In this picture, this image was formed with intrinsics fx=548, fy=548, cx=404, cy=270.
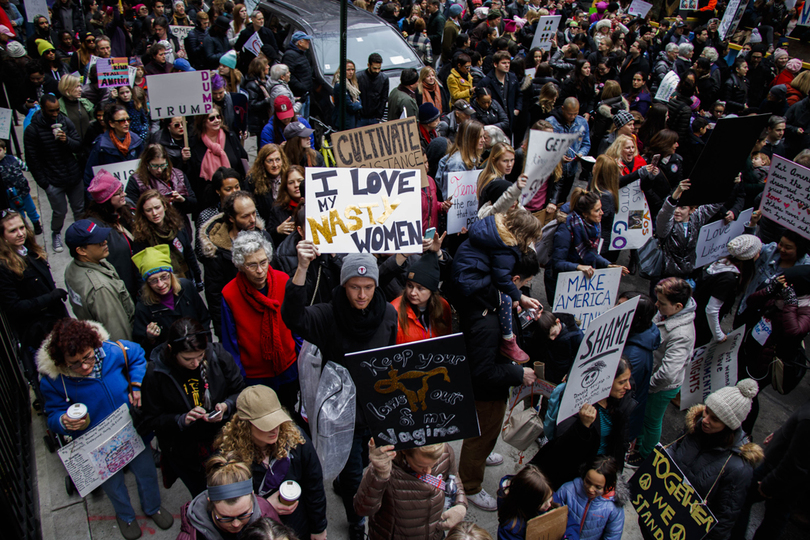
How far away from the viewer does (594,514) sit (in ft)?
10.6

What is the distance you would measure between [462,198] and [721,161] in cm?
291

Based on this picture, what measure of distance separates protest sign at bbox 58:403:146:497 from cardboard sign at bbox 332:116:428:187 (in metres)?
2.67

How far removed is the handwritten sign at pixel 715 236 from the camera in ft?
→ 19.3

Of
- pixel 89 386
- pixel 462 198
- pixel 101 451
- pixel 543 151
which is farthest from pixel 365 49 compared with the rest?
pixel 101 451

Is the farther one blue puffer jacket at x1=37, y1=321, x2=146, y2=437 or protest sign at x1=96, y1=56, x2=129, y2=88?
protest sign at x1=96, y1=56, x2=129, y2=88

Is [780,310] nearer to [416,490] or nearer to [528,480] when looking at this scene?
[528,480]

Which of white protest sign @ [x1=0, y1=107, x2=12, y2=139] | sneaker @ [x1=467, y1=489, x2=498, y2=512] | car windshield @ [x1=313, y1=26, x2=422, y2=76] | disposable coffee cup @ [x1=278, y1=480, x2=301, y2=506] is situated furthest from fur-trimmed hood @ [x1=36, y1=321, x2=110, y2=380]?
car windshield @ [x1=313, y1=26, x2=422, y2=76]

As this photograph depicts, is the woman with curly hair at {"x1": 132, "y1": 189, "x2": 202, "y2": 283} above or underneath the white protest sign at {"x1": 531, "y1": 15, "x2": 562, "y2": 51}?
underneath

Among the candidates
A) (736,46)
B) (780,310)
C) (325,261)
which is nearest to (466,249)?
(325,261)

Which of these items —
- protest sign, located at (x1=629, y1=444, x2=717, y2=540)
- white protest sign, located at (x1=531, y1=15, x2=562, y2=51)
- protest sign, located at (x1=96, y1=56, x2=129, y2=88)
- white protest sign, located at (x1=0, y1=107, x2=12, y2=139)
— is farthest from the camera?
white protest sign, located at (x1=531, y1=15, x2=562, y2=51)

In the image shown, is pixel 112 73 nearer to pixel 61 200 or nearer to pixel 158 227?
pixel 61 200

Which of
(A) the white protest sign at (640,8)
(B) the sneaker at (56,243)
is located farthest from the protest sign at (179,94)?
(A) the white protest sign at (640,8)

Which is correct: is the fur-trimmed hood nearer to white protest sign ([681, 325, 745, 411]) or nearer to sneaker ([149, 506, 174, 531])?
sneaker ([149, 506, 174, 531])

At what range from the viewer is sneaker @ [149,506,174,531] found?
393 cm
